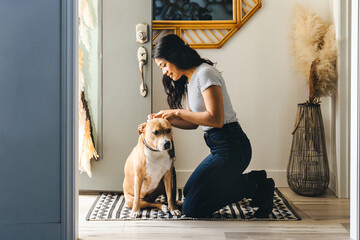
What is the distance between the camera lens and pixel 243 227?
256cm

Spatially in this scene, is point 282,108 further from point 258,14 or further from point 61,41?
point 61,41

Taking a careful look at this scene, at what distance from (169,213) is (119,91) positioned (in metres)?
0.95

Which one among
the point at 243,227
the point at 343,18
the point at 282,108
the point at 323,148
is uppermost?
the point at 343,18

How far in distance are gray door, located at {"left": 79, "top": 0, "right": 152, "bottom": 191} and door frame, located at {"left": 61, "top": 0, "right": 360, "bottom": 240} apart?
0.99 metres

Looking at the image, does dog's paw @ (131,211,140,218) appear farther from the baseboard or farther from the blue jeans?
the baseboard

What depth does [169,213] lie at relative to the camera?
2.82m

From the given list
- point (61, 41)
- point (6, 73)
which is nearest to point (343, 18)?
point (61, 41)

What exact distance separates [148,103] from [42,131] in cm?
113

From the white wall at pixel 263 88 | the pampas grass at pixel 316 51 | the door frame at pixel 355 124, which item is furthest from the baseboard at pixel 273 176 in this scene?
the door frame at pixel 355 124

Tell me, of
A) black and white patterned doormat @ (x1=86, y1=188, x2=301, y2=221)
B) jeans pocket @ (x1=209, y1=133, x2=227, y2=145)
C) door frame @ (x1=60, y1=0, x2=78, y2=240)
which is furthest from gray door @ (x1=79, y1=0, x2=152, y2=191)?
door frame @ (x1=60, y1=0, x2=78, y2=240)

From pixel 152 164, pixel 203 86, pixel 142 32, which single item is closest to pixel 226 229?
pixel 152 164

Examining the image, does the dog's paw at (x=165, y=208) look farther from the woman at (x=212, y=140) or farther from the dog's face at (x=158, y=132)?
the dog's face at (x=158, y=132)

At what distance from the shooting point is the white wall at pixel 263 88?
3.47 m

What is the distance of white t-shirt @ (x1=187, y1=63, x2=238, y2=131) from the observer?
2707 millimetres
